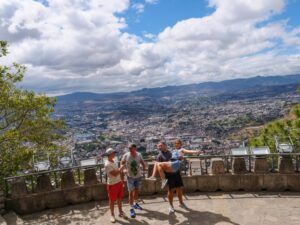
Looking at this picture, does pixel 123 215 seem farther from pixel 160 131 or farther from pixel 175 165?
pixel 160 131

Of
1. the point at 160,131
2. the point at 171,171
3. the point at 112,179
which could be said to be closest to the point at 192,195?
the point at 171,171

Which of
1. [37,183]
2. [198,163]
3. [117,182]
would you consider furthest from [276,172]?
[37,183]

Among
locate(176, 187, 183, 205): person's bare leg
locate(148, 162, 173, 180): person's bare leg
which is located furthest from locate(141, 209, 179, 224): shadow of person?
locate(148, 162, 173, 180): person's bare leg

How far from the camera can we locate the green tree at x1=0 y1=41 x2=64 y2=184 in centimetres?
1380

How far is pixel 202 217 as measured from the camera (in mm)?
8742

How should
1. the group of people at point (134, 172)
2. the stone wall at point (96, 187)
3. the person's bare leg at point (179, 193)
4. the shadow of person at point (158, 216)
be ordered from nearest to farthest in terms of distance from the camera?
the shadow of person at point (158, 216) < the group of people at point (134, 172) < the person's bare leg at point (179, 193) < the stone wall at point (96, 187)

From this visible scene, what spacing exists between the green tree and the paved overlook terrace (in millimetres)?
3047

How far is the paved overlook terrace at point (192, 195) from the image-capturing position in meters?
9.09

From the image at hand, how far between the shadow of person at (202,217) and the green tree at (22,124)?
7201mm

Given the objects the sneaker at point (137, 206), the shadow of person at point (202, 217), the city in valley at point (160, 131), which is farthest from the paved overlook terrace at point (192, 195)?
the city in valley at point (160, 131)

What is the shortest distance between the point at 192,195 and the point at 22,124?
8.04 m

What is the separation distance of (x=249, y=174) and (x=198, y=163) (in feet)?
5.18

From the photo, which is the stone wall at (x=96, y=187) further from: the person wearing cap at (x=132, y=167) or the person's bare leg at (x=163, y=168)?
the person's bare leg at (x=163, y=168)

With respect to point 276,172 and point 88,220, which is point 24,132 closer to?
point 88,220
